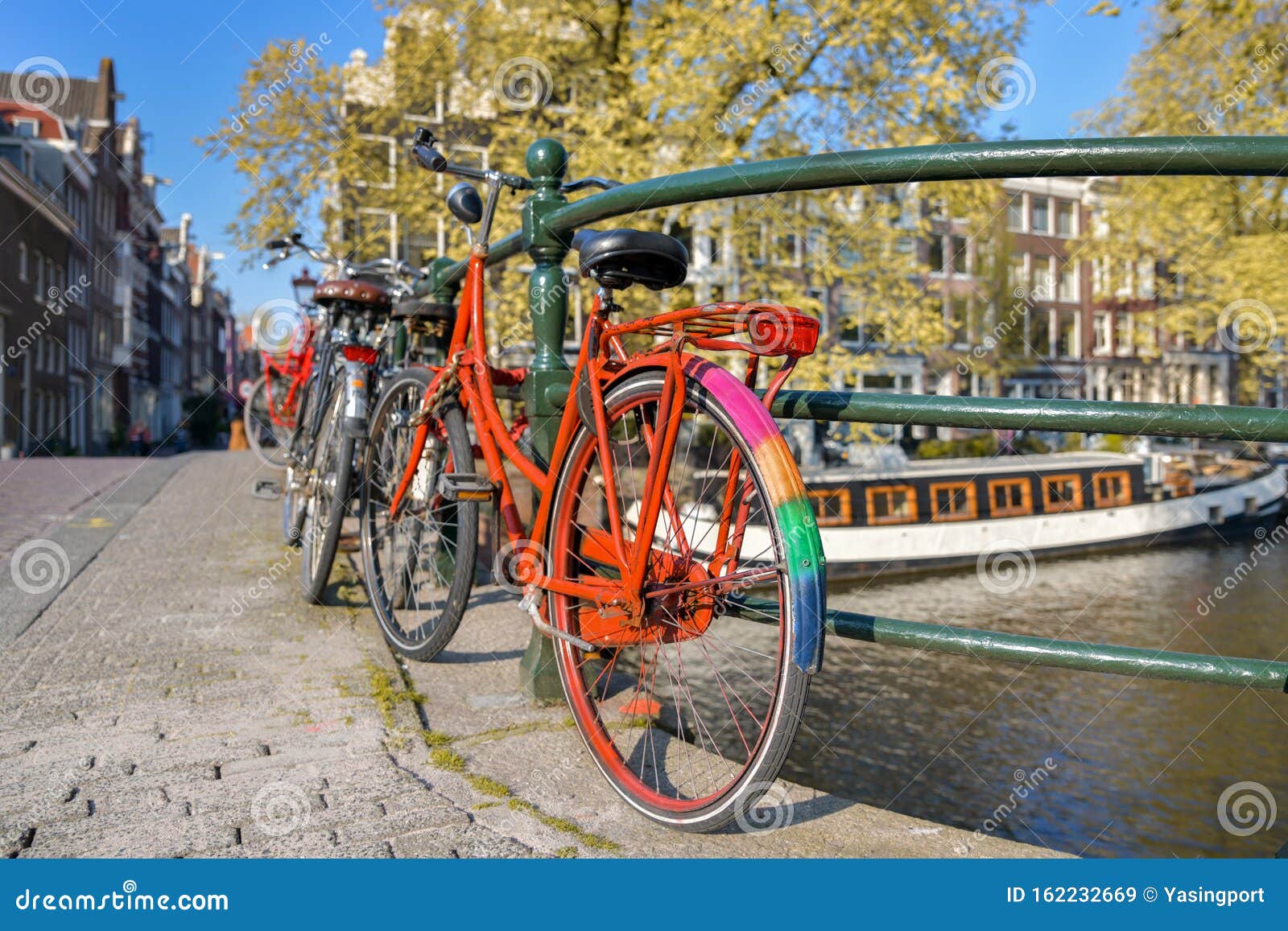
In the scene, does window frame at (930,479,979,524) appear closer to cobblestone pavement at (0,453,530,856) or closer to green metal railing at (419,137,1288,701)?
cobblestone pavement at (0,453,530,856)

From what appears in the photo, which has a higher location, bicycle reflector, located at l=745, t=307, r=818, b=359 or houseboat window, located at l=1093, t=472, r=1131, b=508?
bicycle reflector, located at l=745, t=307, r=818, b=359

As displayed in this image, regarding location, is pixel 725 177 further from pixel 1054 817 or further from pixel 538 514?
pixel 1054 817

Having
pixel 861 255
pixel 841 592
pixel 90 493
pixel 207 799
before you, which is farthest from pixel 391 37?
pixel 207 799

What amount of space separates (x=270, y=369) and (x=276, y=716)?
6.22m

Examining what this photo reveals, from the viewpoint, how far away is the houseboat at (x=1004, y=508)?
14320 millimetres

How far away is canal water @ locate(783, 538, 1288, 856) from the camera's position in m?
3.79

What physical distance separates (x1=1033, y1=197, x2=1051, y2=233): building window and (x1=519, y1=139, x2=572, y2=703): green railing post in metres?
44.6

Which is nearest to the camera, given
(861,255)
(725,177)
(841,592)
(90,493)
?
Answer: (725,177)

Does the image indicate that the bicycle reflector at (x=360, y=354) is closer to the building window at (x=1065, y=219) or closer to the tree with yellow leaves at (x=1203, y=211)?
the tree with yellow leaves at (x=1203, y=211)

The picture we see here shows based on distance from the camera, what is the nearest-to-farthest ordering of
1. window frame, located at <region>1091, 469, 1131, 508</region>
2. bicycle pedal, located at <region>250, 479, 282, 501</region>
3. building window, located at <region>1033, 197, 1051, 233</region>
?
bicycle pedal, located at <region>250, 479, 282, 501</region> < window frame, located at <region>1091, 469, 1131, 508</region> < building window, located at <region>1033, 197, 1051, 233</region>

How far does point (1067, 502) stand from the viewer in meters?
16.7

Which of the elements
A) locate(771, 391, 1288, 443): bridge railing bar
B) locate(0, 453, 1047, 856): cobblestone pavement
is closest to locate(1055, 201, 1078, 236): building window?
locate(0, 453, 1047, 856): cobblestone pavement

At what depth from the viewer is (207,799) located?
1.93 m

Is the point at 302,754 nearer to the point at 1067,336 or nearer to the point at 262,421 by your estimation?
the point at 262,421
